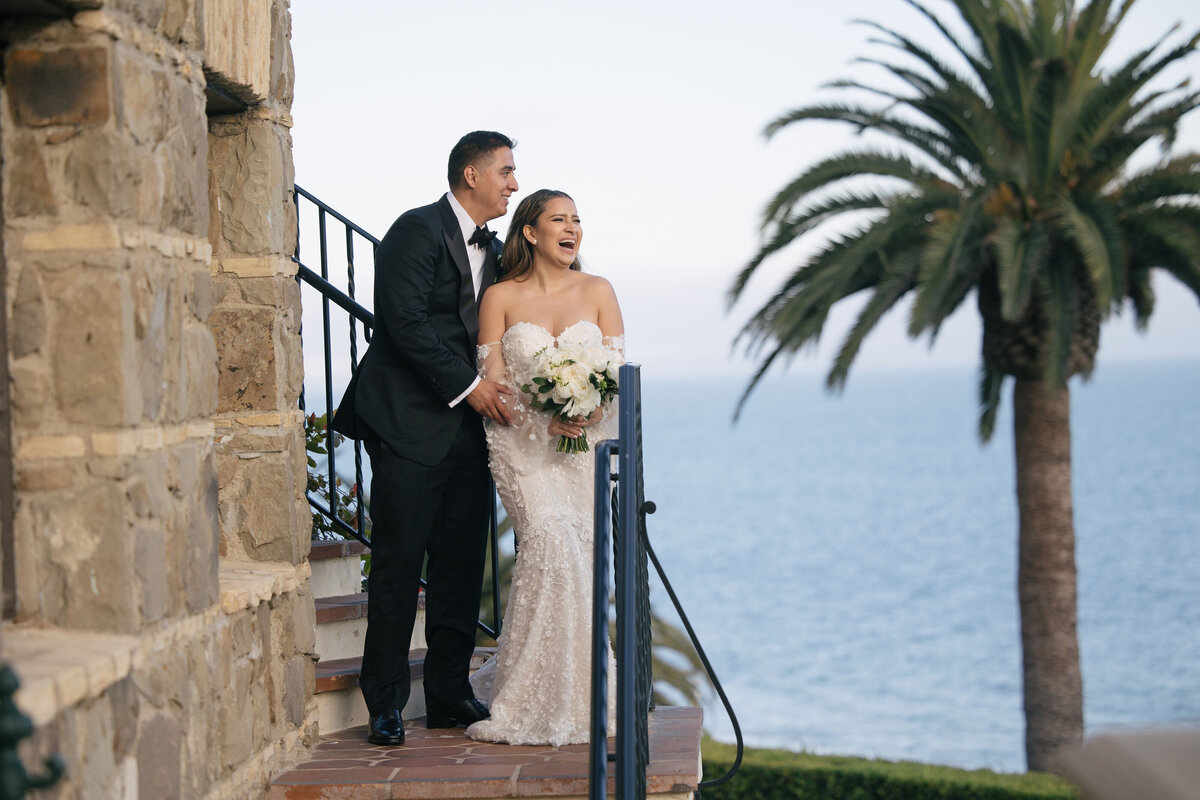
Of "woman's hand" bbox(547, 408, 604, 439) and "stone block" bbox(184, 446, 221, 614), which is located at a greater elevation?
"woman's hand" bbox(547, 408, 604, 439)

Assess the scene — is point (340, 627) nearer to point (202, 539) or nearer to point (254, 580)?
point (254, 580)

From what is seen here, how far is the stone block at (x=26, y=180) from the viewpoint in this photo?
2.87 m

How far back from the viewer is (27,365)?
286 cm

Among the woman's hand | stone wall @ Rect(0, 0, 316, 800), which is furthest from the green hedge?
stone wall @ Rect(0, 0, 316, 800)

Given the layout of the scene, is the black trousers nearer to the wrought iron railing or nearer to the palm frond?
the wrought iron railing

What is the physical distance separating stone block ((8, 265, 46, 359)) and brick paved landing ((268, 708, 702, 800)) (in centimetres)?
177

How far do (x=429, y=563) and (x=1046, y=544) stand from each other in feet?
27.8

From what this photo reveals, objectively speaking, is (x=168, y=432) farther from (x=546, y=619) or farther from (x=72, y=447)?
(x=546, y=619)

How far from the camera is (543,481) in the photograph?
4.75 meters

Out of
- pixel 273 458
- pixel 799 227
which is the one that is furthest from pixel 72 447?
pixel 799 227

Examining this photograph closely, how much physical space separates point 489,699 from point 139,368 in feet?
8.28

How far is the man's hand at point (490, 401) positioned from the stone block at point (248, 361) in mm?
727

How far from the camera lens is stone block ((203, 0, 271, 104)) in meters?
3.63

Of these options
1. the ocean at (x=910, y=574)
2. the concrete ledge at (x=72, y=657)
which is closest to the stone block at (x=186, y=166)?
the concrete ledge at (x=72, y=657)
